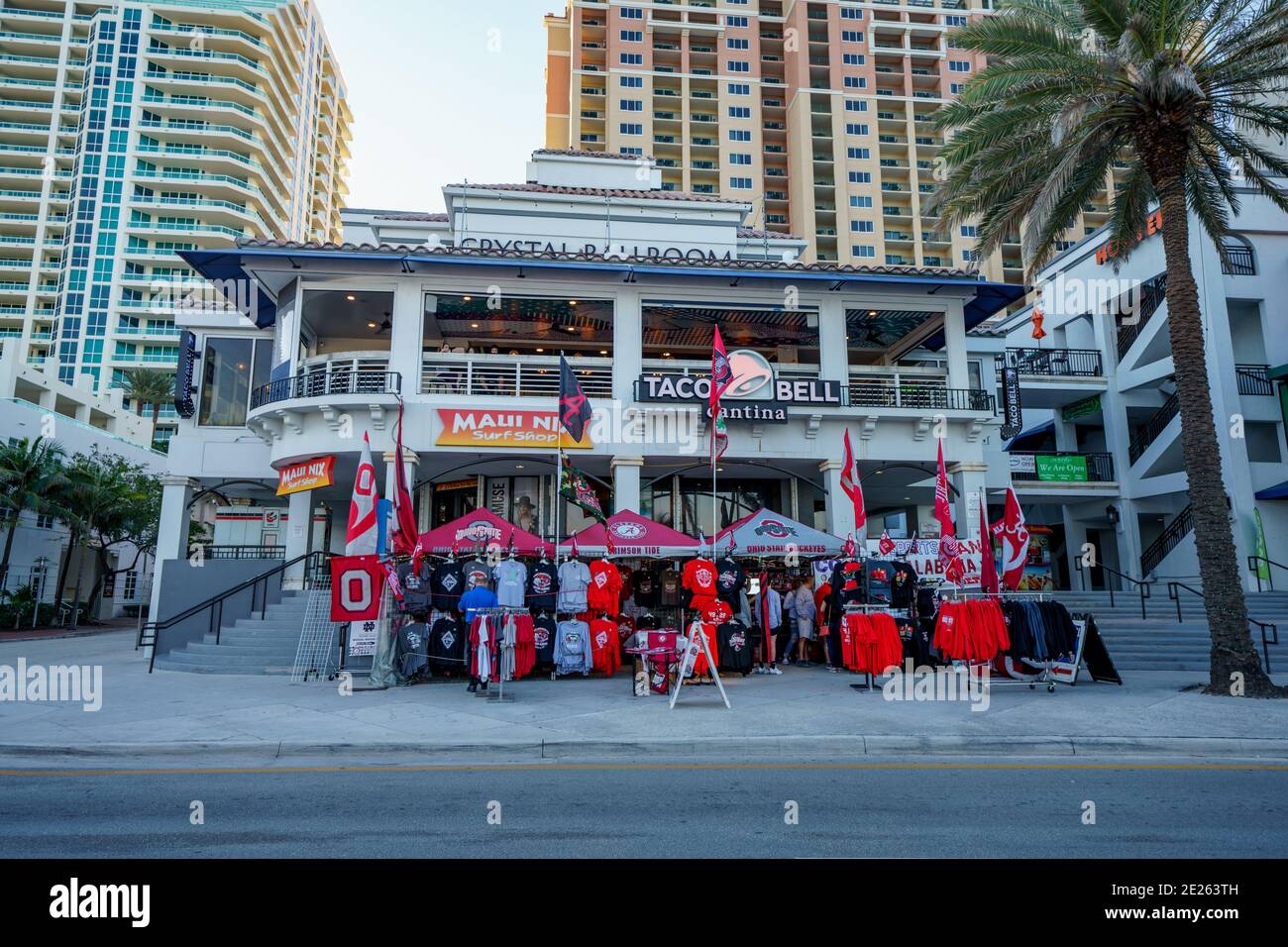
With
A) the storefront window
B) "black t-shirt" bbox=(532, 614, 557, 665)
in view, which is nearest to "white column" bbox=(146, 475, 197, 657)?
the storefront window

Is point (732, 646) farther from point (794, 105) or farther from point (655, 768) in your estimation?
point (794, 105)

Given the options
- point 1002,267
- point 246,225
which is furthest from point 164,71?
point 1002,267

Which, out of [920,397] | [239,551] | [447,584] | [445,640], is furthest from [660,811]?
[239,551]

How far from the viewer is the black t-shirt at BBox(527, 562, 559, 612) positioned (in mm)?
14602

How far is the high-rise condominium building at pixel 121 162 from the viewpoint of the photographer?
71062 mm

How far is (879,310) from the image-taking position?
20.8 m

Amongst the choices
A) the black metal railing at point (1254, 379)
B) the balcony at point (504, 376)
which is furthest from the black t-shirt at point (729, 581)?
the black metal railing at point (1254, 379)

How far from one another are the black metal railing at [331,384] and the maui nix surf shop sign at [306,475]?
5.30 feet

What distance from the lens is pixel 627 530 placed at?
49.5 ft

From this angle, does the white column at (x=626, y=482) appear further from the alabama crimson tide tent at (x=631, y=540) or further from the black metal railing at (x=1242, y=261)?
the black metal railing at (x=1242, y=261)
